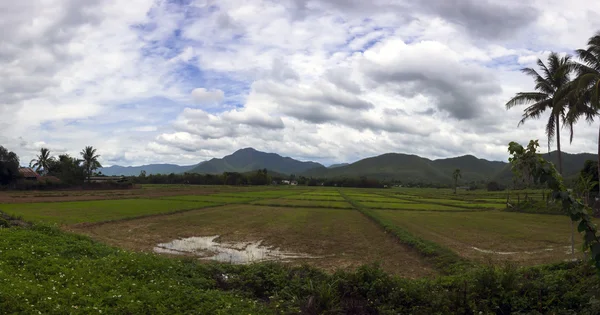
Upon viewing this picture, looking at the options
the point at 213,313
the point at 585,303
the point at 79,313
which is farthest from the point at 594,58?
the point at 79,313

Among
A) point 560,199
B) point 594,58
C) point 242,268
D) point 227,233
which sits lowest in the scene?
point 227,233

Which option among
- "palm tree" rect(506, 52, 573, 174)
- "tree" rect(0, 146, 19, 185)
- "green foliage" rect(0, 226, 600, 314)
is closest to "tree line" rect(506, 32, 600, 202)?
"palm tree" rect(506, 52, 573, 174)

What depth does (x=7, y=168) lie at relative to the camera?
62.7 m

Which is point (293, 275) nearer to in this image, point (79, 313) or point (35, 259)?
point (79, 313)

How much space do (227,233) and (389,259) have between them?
10425mm

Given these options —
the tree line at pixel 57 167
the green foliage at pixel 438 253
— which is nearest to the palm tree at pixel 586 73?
the green foliage at pixel 438 253

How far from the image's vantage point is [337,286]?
264 inches

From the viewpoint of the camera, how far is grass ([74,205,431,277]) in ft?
46.0

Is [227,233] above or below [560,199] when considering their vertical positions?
below

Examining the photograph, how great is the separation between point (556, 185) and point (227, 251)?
13370 millimetres

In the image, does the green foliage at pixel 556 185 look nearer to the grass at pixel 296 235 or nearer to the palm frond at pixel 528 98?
the grass at pixel 296 235

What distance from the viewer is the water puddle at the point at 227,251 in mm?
13984

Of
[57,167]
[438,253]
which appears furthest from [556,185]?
[57,167]

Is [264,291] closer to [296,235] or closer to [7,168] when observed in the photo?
[296,235]
